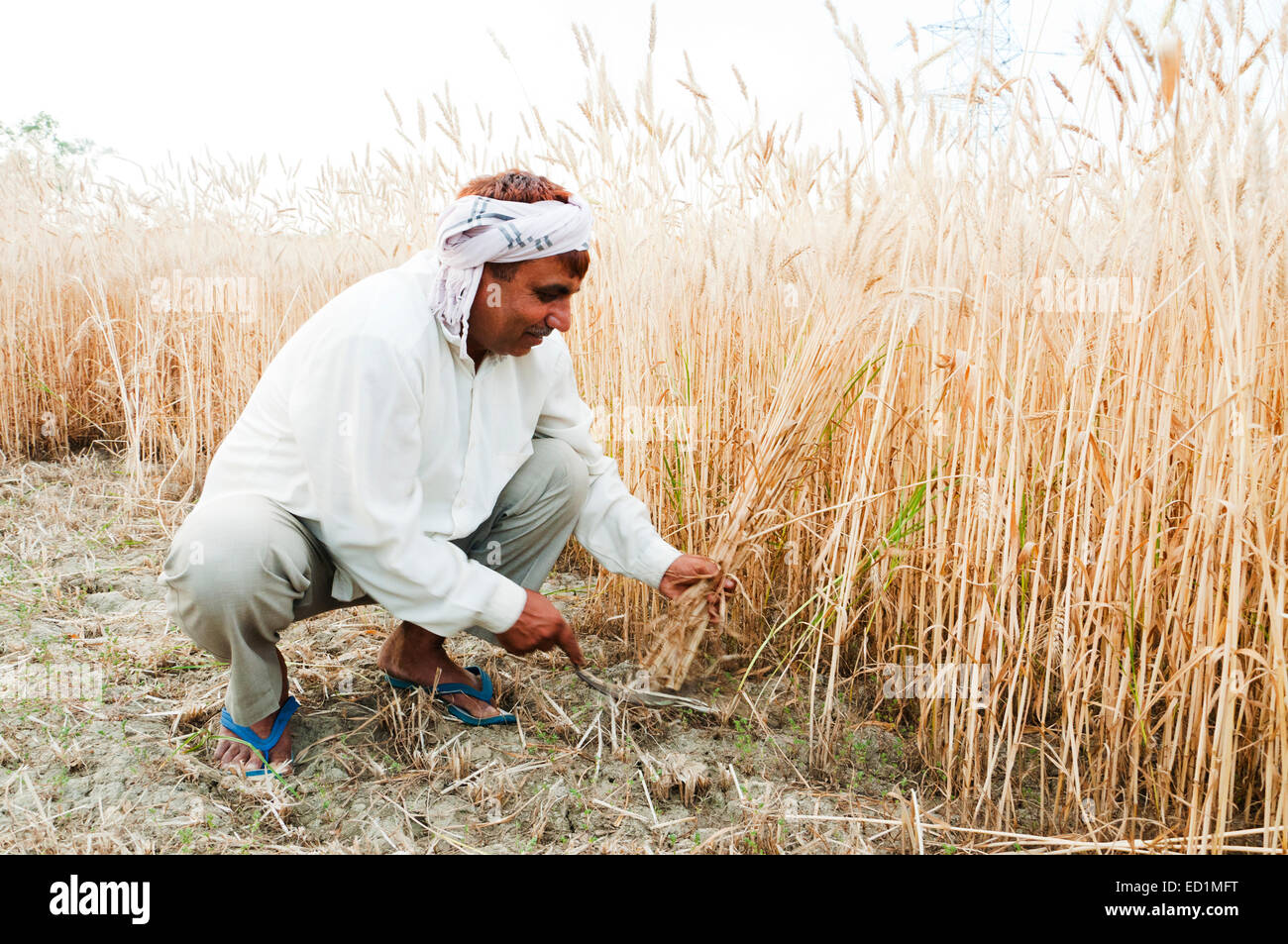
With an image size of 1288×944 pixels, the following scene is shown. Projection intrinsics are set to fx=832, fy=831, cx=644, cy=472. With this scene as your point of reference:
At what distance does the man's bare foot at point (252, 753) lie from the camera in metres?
1.43

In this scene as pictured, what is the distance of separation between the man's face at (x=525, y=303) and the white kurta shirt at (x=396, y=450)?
72 millimetres

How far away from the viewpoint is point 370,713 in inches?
64.6

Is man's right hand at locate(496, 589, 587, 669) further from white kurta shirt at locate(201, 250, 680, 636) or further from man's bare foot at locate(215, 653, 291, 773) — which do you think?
man's bare foot at locate(215, 653, 291, 773)

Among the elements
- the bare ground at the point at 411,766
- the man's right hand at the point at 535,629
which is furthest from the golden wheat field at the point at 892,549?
the man's right hand at the point at 535,629

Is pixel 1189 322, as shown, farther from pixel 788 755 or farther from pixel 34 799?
pixel 34 799

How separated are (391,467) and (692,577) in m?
0.57

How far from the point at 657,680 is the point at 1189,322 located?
1118mm

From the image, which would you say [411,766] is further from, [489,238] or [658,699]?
[489,238]

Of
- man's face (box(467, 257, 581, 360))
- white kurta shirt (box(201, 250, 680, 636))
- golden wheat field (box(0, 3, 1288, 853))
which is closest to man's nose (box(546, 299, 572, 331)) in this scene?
man's face (box(467, 257, 581, 360))

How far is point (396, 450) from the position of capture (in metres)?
1.32

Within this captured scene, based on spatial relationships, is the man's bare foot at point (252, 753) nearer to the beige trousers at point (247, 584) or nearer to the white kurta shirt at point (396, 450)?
the beige trousers at point (247, 584)

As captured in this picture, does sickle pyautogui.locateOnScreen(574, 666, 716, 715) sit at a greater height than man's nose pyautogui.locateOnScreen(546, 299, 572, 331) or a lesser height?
lesser

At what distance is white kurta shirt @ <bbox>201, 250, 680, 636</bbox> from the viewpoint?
1284 mm

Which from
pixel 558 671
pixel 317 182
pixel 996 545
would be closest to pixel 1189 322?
pixel 996 545
